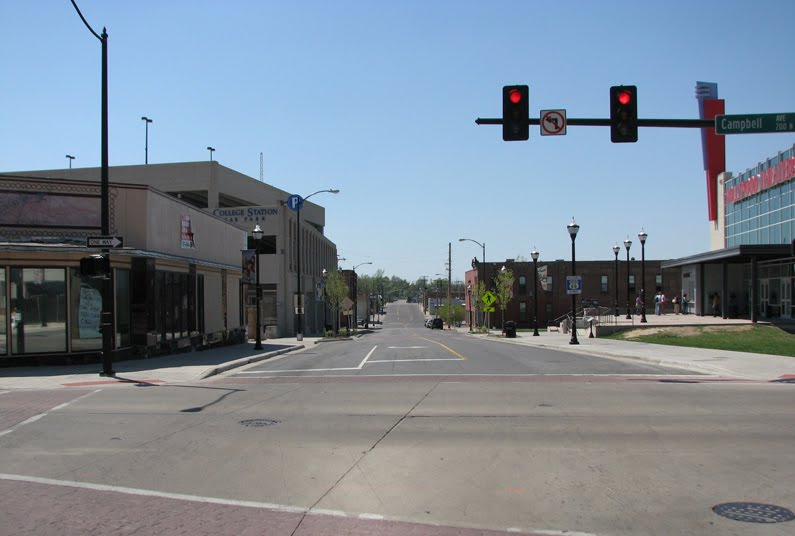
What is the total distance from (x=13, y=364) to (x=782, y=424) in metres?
19.1

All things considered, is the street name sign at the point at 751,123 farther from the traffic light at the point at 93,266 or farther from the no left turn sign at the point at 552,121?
the traffic light at the point at 93,266

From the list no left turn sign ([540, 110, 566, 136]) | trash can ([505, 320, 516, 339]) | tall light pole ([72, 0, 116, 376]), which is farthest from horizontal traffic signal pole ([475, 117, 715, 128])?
trash can ([505, 320, 516, 339])

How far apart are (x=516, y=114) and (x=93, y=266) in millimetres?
10812

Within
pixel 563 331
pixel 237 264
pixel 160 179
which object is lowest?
pixel 563 331

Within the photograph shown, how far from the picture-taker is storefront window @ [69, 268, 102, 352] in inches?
792

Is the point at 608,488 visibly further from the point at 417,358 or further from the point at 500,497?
the point at 417,358

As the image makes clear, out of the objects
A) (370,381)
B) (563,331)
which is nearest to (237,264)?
(370,381)

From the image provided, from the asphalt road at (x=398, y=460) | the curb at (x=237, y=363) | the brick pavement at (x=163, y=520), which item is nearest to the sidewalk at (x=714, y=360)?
the asphalt road at (x=398, y=460)

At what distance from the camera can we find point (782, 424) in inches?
406

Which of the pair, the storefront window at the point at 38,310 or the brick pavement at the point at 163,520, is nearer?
the brick pavement at the point at 163,520

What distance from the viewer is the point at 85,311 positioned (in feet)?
66.8

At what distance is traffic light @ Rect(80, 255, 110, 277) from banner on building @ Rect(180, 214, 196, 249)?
8988 millimetres

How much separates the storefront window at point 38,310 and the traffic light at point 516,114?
1365 cm

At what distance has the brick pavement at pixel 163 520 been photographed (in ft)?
19.0
